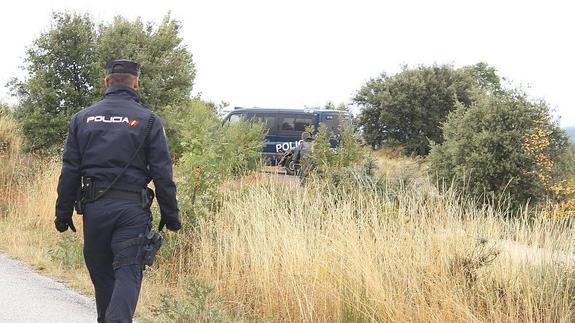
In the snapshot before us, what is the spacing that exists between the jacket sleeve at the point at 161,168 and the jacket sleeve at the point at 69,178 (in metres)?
0.51

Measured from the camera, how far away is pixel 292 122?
2650 cm

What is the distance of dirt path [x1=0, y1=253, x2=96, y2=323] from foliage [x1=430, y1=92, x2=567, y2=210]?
11.1m

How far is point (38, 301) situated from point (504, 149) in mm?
13528

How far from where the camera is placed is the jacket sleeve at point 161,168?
15.6ft

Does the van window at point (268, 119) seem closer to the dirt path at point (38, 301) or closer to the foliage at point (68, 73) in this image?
the foliage at point (68, 73)

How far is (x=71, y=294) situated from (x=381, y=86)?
35.3 meters

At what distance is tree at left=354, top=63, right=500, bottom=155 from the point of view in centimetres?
3922

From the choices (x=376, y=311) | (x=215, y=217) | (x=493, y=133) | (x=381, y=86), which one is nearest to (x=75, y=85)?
(x=215, y=217)

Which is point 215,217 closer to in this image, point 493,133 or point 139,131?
point 139,131

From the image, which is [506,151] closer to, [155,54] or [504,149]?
[504,149]

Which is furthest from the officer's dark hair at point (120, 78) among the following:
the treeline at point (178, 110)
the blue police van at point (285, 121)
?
A: the blue police van at point (285, 121)

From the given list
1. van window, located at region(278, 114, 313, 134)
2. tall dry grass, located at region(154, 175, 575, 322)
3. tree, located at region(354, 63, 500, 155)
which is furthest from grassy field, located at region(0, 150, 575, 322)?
tree, located at region(354, 63, 500, 155)

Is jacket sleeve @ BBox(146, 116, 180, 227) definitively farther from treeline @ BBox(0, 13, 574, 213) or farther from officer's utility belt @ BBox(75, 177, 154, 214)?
treeline @ BBox(0, 13, 574, 213)

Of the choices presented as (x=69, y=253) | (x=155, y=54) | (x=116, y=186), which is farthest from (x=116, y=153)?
(x=155, y=54)
